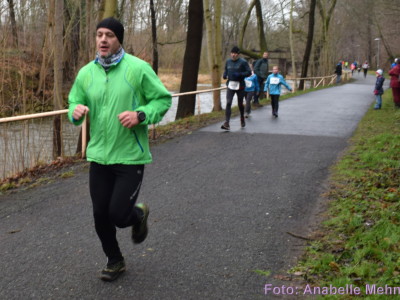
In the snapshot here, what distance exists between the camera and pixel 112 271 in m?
3.91

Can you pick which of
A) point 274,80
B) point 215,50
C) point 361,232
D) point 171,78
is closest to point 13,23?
point 215,50

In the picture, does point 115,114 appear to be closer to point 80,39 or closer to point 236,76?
point 236,76

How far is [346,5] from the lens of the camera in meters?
52.0

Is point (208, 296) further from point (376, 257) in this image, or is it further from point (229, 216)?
point (229, 216)

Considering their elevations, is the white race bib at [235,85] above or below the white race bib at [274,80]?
below

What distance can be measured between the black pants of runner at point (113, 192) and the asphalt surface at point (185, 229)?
1.75 feet

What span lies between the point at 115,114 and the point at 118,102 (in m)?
0.09

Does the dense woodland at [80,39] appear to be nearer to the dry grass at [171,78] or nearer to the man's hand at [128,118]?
the dry grass at [171,78]

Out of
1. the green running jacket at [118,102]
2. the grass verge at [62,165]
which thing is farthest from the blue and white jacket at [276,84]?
the green running jacket at [118,102]

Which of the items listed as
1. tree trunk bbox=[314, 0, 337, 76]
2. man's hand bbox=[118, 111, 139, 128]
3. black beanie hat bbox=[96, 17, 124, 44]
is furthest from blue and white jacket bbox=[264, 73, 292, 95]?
tree trunk bbox=[314, 0, 337, 76]

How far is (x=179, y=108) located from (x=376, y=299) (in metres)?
13.3

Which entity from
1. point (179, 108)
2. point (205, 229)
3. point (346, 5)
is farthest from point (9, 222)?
point (346, 5)

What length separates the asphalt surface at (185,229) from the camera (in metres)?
3.86

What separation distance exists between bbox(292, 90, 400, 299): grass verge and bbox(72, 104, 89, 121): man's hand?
6.98ft
